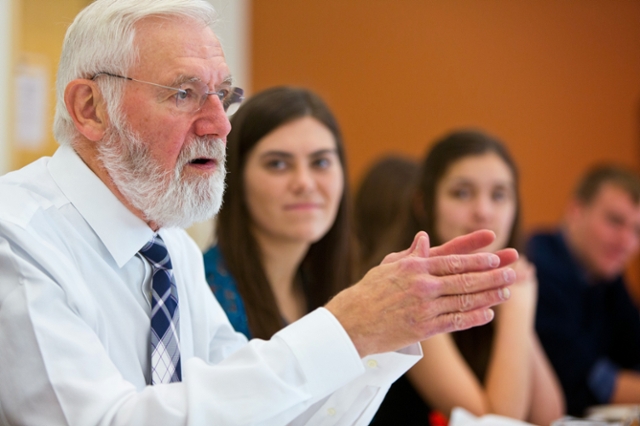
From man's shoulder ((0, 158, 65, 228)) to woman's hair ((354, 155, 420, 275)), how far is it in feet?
5.49

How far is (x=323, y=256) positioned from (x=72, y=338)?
119cm

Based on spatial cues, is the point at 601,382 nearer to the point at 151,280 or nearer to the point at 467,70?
the point at 151,280

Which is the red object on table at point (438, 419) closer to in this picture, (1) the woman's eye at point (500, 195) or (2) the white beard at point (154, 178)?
(1) the woman's eye at point (500, 195)

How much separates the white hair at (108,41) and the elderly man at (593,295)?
213 cm

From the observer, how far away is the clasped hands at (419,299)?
109 centimetres

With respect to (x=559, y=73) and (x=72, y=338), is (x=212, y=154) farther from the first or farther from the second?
(x=559, y=73)

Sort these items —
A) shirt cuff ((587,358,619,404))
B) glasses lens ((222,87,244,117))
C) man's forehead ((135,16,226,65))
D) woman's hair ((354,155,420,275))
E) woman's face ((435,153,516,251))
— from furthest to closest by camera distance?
→ woman's hair ((354,155,420,275)) → shirt cuff ((587,358,619,404)) → woman's face ((435,153,516,251)) → glasses lens ((222,87,244,117)) → man's forehead ((135,16,226,65))

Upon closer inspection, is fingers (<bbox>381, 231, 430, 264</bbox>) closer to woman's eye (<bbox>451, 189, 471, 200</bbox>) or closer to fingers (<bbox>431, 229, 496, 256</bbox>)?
fingers (<bbox>431, 229, 496, 256</bbox>)

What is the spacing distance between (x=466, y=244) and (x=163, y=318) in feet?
1.76

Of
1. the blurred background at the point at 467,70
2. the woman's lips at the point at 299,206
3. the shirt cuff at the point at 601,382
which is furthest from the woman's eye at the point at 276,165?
the blurred background at the point at 467,70

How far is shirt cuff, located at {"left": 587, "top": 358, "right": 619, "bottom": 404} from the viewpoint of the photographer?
275 centimetres

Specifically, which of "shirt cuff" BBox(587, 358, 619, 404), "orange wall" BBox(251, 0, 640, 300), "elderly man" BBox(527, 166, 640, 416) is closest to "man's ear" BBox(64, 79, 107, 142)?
"elderly man" BBox(527, 166, 640, 416)

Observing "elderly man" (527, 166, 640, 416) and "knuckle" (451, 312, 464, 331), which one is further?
"elderly man" (527, 166, 640, 416)

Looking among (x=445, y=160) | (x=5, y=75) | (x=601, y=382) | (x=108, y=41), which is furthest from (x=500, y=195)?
(x=5, y=75)
